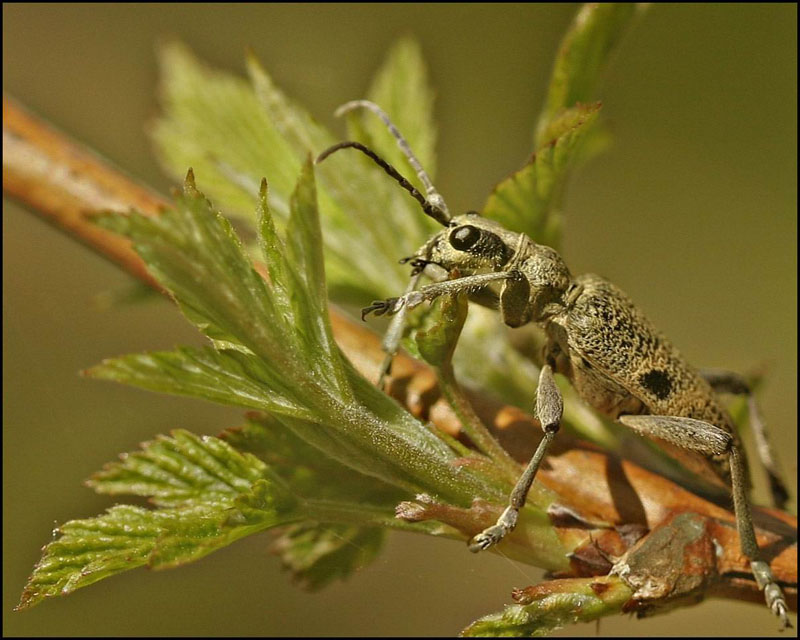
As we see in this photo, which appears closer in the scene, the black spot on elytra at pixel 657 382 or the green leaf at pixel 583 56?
the green leaf at pixel 583 56

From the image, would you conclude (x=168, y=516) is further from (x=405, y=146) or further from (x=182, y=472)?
(x=405, y=146)

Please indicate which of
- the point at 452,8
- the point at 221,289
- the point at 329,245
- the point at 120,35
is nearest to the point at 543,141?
the point at 329,245

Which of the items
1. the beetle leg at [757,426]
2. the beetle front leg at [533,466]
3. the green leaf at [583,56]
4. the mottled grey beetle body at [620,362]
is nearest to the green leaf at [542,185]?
the green leaf at [583,56]

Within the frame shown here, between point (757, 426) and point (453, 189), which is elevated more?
point (453, 189)

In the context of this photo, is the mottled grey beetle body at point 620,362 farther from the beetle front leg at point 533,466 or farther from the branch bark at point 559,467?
the branch bark at point 559,467

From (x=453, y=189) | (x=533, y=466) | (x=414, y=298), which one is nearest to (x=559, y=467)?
(x=533, y=466)

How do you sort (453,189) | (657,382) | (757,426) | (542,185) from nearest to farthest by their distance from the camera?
1. (542,185)
2. (657,382)
3. (757,426)
4. (453,189)
